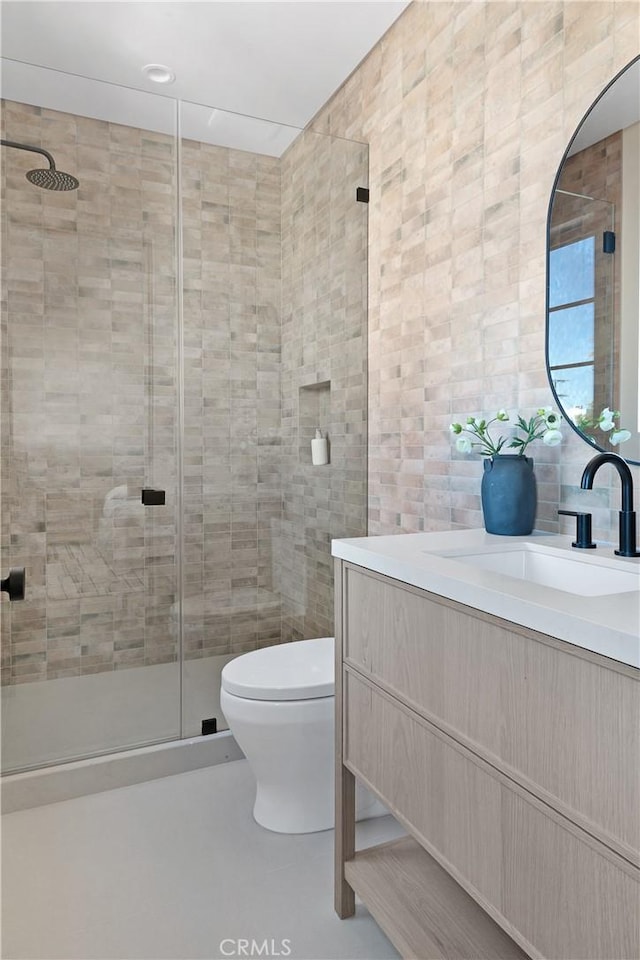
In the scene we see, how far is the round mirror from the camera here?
4.22 ft

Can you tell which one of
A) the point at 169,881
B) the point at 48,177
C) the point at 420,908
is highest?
the point at 48,177

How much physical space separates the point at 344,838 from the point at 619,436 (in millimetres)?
1107

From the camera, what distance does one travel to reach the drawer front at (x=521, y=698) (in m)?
0.72

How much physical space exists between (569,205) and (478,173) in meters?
0.38

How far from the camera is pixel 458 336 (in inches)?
70.9

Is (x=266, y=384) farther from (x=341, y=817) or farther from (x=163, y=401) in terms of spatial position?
(x=341, y=817)

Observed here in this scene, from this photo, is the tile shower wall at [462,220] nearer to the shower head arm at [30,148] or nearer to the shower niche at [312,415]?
the shower niche at [312,415]

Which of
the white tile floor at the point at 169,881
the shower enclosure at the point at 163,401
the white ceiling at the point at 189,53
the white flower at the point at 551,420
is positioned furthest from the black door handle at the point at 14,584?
the white ceiling at the point at 189,53

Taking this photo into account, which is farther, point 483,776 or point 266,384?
point 266,384

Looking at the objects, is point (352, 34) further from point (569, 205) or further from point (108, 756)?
point (108, 756)

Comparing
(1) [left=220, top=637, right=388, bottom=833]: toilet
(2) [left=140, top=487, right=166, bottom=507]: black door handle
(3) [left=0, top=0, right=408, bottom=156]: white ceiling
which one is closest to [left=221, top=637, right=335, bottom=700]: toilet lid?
(1) [left=220, top=637, right=388, bottom=833]: toilet

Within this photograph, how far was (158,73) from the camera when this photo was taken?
2297mm

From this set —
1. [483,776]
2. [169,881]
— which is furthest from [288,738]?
[483,776]

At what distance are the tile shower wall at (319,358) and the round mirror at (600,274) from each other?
0.95 metres
